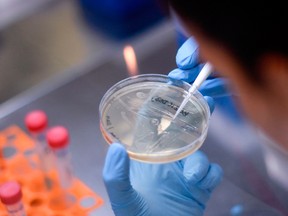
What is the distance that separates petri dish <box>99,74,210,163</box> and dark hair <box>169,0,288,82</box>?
0.33m

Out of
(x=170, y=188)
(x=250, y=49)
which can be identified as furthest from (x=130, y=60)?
(x=250, y=49)

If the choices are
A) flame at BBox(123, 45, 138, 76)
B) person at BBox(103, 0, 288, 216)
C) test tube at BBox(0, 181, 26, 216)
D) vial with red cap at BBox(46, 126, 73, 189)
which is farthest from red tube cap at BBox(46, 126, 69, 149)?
person at BBox(103, 0, 288, 216)

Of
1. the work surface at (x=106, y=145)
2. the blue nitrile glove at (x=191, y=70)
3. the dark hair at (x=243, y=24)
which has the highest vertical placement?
the dark hair at (x=243, y=24)

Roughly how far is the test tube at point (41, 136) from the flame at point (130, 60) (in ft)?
1.17

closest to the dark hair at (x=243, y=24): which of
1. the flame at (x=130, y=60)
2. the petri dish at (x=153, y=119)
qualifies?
the petri dish at (x=153, y=119)

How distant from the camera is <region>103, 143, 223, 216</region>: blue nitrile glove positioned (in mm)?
870

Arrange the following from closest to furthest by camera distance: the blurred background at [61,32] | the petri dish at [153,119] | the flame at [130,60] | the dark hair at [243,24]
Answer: the dark hair at [243,24]
the petri dish at [153,119]
the flame at [130,60]
the blurred background at [61,32]

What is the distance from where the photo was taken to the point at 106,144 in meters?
1.22

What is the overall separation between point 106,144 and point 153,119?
14.1 inches

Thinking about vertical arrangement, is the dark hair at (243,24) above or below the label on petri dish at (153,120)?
above

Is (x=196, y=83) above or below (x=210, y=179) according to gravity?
above

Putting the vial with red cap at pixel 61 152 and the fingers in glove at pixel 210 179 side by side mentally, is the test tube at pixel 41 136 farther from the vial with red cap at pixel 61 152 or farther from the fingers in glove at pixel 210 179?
the fingers in glove at pixel 210 179

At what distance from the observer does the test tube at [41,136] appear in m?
1.12

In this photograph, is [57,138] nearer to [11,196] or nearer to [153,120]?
[11,196]
